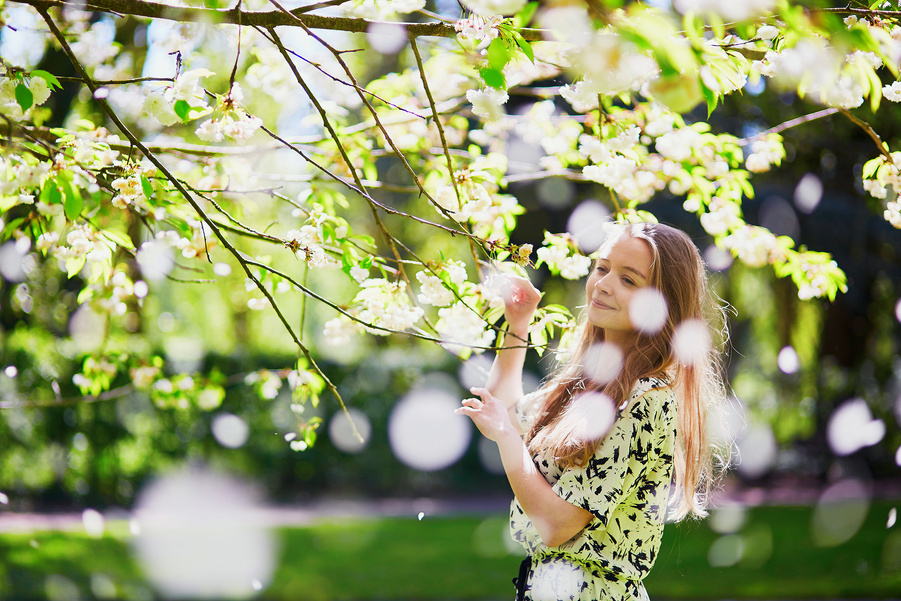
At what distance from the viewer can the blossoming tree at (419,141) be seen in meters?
1.29

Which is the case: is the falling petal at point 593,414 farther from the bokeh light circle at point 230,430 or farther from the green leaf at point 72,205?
the bokeh light circle at point 230,430

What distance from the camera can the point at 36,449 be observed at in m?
6.67

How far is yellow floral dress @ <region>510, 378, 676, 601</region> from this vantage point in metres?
1.67

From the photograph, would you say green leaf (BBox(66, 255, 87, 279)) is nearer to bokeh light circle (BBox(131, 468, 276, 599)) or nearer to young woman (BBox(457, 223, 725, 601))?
young woman (BBox(457, 223, 725, 601))

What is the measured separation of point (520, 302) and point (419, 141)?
110 cm

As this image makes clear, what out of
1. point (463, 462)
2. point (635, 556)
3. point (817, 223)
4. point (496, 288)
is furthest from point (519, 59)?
point (817, 223)

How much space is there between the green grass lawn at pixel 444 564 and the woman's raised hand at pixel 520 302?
239 cm

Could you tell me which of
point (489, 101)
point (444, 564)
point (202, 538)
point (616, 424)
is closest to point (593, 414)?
point (616, 424)

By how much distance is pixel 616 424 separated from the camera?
171 centimetres

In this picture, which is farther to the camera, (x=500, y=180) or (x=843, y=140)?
(x=843, y=140)

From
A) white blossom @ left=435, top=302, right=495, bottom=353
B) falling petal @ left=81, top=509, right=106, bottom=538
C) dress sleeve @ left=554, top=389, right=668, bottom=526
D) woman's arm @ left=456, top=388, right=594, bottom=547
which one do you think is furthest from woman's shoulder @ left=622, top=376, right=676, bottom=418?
falling petal @ left=81, top=509, right=106, bottom=538

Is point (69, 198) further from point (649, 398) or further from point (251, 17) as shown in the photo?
point (649, 398)

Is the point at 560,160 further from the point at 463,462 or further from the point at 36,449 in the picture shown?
the point at 36,449

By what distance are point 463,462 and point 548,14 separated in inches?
265
